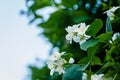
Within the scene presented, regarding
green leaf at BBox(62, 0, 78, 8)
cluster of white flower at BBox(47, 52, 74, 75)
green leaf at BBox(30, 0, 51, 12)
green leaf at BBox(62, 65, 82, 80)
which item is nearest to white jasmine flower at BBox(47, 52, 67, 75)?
cluster of white flower at BBox(47, 52, 74, 75)

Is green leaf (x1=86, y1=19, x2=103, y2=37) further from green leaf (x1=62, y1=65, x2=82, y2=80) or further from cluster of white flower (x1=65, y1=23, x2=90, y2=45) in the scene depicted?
green leaf (x1=62, y1=65, x2=82, y2=80)

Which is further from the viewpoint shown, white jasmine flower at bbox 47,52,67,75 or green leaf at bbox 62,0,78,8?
green leaf at bbox 62,0,78,8

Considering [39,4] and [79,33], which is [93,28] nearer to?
[79,33]

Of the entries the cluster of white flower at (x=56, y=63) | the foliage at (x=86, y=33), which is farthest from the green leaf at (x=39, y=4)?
the cluster of white flower at (x=56, y=63)

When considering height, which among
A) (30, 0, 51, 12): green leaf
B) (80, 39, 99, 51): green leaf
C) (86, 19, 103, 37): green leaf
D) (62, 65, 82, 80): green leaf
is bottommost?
(62, 65, 82, 80): green leaf

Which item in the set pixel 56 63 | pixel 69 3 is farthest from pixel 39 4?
pixel 56 63
